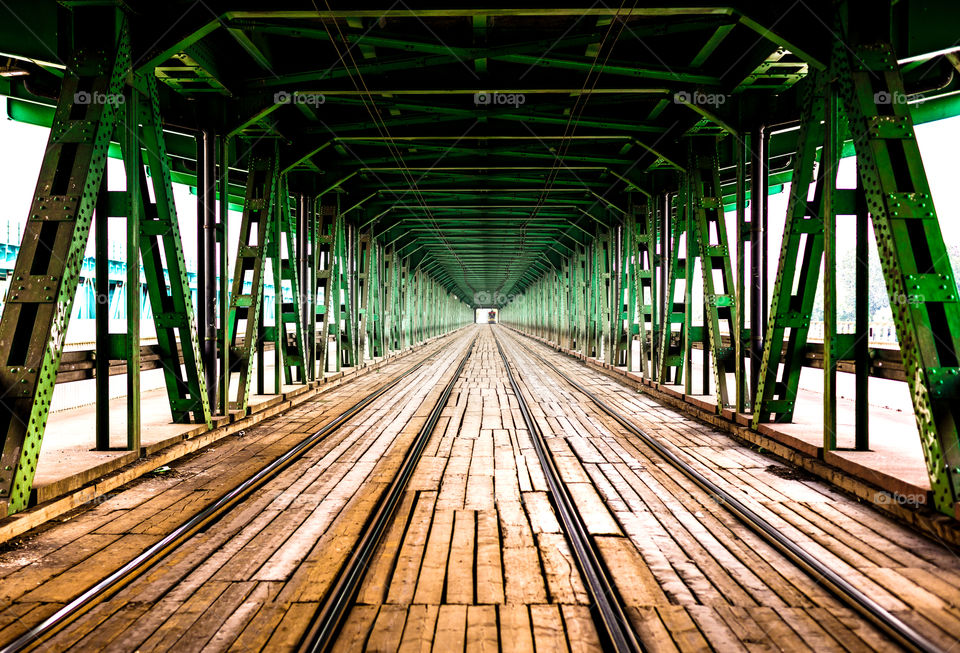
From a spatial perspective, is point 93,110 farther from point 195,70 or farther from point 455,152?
point 455,152

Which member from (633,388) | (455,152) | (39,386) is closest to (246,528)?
(39,386)

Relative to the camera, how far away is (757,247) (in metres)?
8.36

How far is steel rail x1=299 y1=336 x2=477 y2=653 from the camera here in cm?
312

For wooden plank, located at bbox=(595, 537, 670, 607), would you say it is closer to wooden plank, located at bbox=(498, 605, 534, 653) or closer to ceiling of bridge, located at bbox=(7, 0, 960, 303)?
wooden plank, located at bbox=(498, 605, 534, 653)

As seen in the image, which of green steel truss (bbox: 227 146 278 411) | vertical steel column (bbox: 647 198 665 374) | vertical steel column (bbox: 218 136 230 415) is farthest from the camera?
vertical steel column (bbox: 647 198 665 374)

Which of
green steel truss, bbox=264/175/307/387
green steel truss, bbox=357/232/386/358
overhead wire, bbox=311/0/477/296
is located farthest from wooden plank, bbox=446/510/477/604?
green steel truss, bbox=357/232/386/358

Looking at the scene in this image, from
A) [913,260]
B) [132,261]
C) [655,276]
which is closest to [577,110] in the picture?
[655,276]

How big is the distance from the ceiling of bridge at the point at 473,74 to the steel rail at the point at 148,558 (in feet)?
13.5

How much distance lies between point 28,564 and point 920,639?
487 centimetres

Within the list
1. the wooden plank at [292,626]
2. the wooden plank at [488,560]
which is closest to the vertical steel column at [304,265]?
the wooden plank at [488,560]

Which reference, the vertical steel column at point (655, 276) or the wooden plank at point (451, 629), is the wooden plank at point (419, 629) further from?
the vertical steel column at point (655, 276)

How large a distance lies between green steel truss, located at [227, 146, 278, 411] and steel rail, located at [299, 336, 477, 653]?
3.69 metres

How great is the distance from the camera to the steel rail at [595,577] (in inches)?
122

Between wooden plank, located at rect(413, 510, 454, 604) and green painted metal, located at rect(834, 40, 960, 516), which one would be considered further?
green painted metal, located at rect(834, 40, 960, 516)
